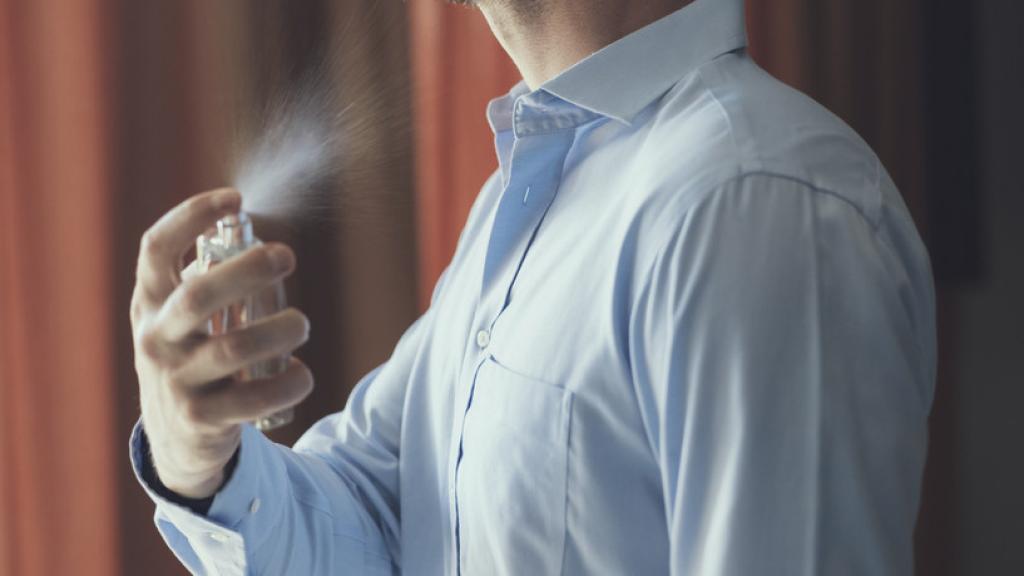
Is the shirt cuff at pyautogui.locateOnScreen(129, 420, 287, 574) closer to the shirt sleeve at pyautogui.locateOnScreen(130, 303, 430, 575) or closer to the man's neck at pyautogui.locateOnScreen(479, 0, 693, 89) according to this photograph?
the shirt sleeve at pyautogui.locateOnScreen(130, 303, 430, 575)

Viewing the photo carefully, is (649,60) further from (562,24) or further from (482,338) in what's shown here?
(482,338)

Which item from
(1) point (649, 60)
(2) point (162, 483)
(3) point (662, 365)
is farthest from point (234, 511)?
(1) point (649, 60)

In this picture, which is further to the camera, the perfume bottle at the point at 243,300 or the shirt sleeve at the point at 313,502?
the shirt sleeve at the point at 313,502

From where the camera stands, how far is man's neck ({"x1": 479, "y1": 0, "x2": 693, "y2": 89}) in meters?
0.88

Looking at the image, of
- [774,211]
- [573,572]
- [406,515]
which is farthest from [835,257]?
[406,515]

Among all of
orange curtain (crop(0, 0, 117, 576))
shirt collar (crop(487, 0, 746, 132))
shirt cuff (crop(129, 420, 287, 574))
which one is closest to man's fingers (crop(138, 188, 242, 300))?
shirt cuff (crop(129, 420, 287, 574))

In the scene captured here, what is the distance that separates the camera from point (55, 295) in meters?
1.55

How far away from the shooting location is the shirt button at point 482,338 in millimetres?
851

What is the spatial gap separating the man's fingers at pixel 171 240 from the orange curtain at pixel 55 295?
98 cm

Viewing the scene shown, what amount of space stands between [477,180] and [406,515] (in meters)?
0.82

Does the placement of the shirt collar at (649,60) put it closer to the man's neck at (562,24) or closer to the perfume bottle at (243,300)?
the man's neck at (562,24)

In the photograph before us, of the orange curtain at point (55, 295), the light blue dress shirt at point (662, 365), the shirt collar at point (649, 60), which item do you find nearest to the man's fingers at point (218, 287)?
the light blue dress shirt at point (662, 365)

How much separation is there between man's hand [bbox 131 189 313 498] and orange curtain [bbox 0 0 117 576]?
945 mm

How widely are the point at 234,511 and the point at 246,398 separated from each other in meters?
0.25
